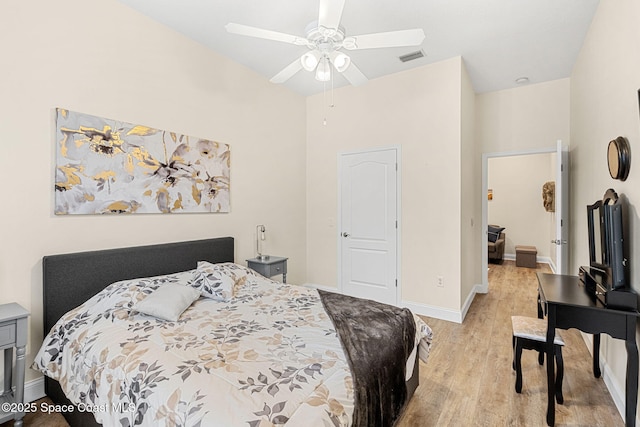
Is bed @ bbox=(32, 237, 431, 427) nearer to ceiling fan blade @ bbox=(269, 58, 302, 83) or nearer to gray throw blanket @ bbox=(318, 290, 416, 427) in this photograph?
gray throw blanket @ bbox=(318, 290, 416, 427)

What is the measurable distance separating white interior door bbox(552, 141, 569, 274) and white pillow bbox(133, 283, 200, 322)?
3.62 meters

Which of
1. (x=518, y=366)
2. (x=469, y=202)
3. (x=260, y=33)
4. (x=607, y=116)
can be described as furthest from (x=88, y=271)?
(x=469, y=202)

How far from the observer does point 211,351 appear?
1604 millimetres

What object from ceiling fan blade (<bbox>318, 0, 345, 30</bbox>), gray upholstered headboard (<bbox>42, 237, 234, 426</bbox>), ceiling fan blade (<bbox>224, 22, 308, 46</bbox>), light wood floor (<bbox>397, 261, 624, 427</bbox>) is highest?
ceiling fan blade (<bbox>224, 22, 308, 46</bbox>)

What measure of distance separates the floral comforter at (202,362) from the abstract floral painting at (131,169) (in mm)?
749

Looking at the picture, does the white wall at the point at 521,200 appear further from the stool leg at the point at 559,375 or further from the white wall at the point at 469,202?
the stool leg at the point at 559,375

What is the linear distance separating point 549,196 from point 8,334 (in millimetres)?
8623

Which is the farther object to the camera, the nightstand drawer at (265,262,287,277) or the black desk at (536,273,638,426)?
the nightstand drawer at (265,262,287,277)

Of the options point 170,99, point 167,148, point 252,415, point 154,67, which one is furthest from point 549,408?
point 154,67

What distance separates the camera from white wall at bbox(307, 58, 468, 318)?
12.0ft

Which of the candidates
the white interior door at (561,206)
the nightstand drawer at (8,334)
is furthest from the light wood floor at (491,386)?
the nightstand drawer at (8,334)

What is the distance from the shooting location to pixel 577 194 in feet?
11.5

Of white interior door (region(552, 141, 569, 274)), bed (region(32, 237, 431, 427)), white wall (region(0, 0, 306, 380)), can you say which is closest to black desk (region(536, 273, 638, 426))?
bed (region(32, 237, 431, 427))

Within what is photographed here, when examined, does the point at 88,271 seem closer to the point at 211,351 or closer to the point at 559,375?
the point at 211,351
